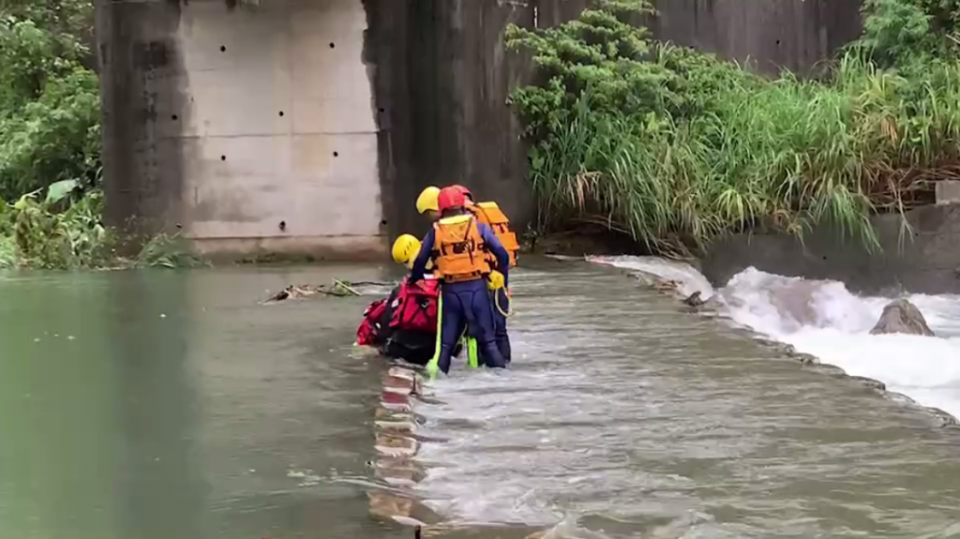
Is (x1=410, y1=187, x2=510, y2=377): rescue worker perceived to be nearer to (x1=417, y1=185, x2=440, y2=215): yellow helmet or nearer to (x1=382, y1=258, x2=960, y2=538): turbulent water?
(x1=417, y1=185, x2=440, y2=215): yellow helmet

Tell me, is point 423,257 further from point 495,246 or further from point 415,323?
point 415,323

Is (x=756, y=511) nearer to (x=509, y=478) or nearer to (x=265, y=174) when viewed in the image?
(x=509, y=478)

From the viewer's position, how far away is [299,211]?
13727 millimetres

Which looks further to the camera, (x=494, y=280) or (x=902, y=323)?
(x=902, y=323)

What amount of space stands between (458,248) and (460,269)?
11 centimetres

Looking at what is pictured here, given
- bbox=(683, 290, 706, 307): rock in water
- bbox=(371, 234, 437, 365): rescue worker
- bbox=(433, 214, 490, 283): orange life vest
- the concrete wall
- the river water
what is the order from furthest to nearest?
1. the concrete wall
2. bbox=(683, 290, 706, 307): rock in water
3. bbox=(371, 234, 437, 365): rescue worker
4. bbox=(433, 214, 490, 283): orange life vest
5. the river water

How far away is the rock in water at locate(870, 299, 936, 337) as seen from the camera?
896 centimetres

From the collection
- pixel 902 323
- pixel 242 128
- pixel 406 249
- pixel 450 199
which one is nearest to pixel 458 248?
pixel 450 199

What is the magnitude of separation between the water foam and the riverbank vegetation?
780 mm

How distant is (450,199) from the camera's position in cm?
595

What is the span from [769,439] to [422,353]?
7.55 feet

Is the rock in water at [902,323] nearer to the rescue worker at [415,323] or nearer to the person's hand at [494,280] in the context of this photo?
the person's hand at [494,280]

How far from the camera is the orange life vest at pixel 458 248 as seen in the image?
19.4 feet

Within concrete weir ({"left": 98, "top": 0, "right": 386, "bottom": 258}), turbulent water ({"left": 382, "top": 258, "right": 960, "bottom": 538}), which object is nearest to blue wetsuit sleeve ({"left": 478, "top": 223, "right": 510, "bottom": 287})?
turbulent water ({"left": 382, "top": 258, "right": 960, "bottom": 538})
